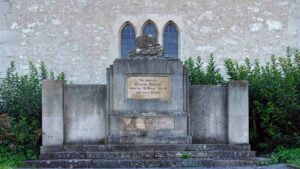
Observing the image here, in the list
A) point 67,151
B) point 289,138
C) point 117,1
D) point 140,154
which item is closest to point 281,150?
point 289,138

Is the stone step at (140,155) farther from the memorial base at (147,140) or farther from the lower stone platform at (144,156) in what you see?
the memorial base at (147,140)

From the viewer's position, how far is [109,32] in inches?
783

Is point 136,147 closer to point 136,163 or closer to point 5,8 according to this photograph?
point 136,163

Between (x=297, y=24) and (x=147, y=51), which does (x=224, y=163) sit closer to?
(x=147, y=51)

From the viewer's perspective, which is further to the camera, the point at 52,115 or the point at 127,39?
the point at 127,39

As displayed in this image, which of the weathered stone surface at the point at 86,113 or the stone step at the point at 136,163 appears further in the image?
the weathered stone surface at the point at 86,113

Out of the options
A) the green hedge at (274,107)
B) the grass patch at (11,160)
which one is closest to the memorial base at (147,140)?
the grass patch at (11,160)

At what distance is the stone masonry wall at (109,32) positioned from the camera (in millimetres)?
19781

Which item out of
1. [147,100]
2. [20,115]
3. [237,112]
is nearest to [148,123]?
[147,100]

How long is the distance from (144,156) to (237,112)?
2.35m

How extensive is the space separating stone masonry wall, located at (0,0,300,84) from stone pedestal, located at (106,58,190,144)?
748 centimetres

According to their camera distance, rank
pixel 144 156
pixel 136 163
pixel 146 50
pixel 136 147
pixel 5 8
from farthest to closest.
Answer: pixel 5 8, pixel 146 50, pixel 136 147, pixel 144 156, pixel 136 163

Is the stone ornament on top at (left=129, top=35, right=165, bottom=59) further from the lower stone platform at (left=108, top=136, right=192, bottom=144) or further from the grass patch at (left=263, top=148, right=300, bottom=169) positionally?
the grass patch at (left=263, top=148, right=300, bottom=169)

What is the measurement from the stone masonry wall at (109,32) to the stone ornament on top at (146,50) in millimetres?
7230
